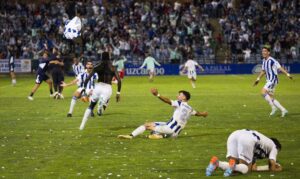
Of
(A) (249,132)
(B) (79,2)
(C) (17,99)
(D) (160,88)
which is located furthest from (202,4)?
(A) (249,132)

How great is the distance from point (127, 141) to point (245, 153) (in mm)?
5636

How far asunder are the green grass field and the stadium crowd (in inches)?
737

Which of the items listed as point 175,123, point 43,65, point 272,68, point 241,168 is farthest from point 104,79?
point 43,65

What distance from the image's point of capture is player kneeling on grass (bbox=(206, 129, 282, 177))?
13953mm

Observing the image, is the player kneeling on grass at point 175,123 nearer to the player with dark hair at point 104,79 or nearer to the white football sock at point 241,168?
the player with dark hair at point 104,79

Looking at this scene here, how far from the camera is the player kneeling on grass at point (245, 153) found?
1395 cm

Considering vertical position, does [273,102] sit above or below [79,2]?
below

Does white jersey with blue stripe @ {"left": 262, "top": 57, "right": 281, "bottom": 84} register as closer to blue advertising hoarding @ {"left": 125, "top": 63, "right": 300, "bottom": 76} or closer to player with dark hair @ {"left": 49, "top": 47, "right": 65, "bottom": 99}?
player with dark hair @ {"left": 49, "top": 47, "right": 65, "bottom": 99}

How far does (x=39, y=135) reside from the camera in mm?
20562

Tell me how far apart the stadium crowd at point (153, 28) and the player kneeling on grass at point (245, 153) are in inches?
1607

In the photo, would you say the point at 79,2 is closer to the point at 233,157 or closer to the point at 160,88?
the point at 160,88

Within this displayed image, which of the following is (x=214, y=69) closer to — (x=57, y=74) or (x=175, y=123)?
(x=57, y=74)

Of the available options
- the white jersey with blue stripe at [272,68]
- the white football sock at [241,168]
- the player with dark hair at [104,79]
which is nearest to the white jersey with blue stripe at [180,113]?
the player with dark hair at [104,79]

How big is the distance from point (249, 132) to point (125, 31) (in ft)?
142
